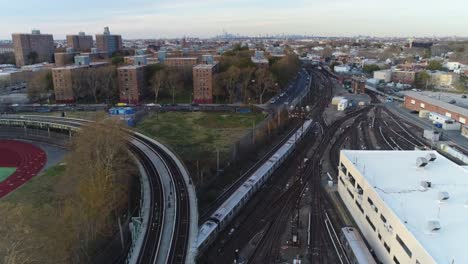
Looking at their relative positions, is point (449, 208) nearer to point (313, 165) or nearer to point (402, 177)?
point (402, 177)

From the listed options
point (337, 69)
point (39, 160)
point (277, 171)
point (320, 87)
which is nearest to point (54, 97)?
point (39, 160)

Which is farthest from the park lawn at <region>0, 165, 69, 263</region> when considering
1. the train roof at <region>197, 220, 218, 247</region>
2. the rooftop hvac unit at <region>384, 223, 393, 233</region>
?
the rooftop hvac unit at <region>384, 223, 393, 233</region>

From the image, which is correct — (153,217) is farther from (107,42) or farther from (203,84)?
(107,42)

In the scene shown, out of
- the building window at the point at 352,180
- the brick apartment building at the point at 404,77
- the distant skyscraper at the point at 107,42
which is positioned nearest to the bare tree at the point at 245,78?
the building window at the point at 352,180

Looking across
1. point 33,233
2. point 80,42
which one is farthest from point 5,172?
point 80,42

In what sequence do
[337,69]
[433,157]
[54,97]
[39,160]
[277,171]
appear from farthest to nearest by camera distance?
1. [337,69]
2. [54,97]
3. [39,160]
4. [277,171]
5. [433,157]

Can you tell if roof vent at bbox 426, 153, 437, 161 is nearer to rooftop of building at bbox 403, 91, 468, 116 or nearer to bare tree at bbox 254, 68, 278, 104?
rooftop of building at bbox 403, 91, 468, 116

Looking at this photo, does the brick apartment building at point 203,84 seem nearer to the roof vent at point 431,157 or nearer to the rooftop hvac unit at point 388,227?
the roof vent at point 431,157
